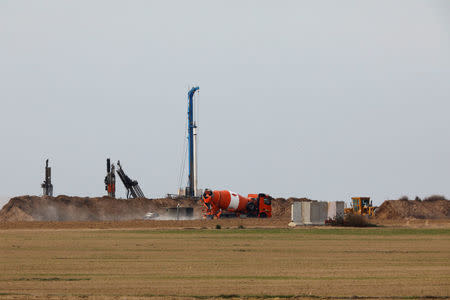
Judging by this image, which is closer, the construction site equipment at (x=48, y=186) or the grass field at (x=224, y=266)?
the grass field at (x=224, y=266)

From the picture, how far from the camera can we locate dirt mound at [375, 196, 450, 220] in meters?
106

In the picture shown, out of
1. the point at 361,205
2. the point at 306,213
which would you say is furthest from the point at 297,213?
the point at 361,205

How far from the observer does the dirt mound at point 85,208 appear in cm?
9912

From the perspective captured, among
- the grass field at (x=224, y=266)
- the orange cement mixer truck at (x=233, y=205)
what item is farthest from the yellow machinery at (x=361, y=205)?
the grass field at (x=224, y=266)

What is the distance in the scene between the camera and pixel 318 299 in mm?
24266

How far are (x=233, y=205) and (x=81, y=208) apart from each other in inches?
993

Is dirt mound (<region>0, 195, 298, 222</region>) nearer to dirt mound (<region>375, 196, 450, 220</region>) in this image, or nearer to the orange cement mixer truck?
the orange cement mixer truck

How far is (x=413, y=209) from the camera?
109562 millimetres

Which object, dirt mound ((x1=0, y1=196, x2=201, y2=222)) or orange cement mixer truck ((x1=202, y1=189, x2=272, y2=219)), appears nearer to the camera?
orange cement mixer truck ((x1=202, y1=189, x2=272, y2=219))

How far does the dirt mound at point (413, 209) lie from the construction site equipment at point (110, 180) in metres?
30.3

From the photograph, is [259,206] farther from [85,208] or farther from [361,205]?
[85,208]

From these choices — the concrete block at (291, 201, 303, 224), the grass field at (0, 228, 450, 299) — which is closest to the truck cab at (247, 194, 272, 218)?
the concrete block at (291, 201, 303, 224)

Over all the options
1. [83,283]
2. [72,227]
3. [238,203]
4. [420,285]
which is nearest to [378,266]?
[420,285]

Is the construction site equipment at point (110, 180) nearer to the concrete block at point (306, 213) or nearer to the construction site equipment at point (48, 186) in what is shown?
the construction site equipment at point (48, 186)
